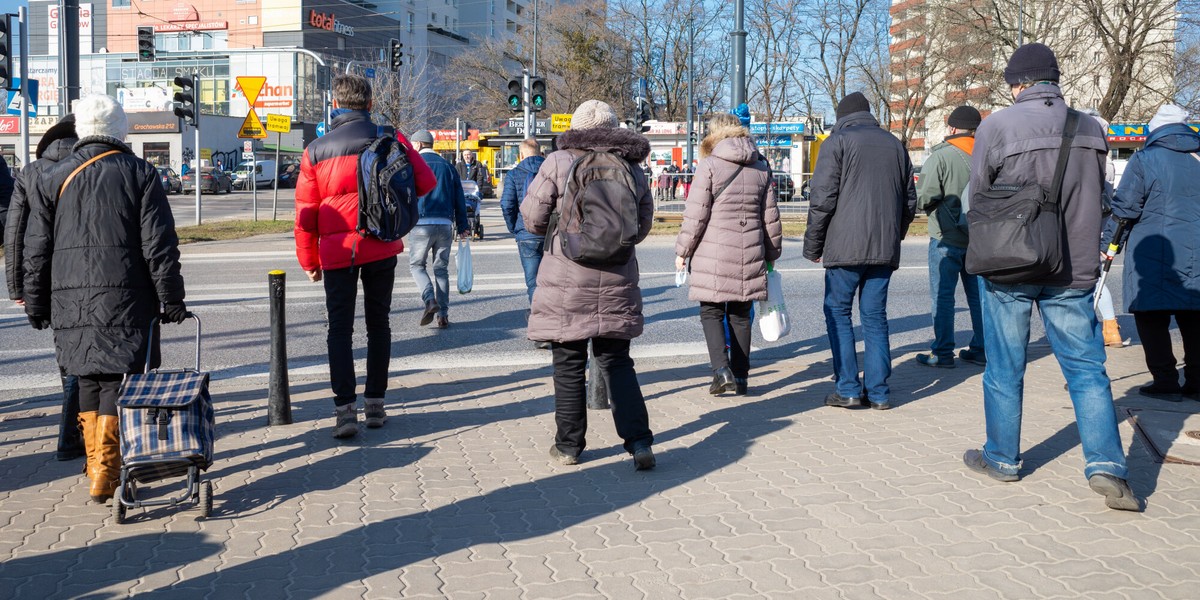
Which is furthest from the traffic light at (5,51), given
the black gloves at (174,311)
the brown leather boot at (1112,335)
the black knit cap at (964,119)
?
the brown leather boot at (1112,335)

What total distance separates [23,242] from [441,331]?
5.64 meters

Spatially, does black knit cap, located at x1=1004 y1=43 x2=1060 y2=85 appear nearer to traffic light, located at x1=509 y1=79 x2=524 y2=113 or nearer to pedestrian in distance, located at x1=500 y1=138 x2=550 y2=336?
pedestrian in distance, located at x1=500 y1=138 x2=550 y2=336

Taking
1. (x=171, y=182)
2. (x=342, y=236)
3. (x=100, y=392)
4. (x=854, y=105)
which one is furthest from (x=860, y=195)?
(x=171, y=182)

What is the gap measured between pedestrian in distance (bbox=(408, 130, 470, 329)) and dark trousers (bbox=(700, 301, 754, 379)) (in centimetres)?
381

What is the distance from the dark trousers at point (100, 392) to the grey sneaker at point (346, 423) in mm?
1355

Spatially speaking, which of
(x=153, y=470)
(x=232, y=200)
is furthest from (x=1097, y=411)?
(x=232, y=200)

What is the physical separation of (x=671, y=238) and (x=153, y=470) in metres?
17.8

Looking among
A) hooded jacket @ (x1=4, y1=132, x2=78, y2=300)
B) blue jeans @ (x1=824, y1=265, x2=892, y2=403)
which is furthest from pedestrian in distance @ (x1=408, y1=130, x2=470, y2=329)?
hooded jacket @ (x1=4, y1=132, x2=78, y2=300)

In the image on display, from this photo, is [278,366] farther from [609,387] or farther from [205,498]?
[609,387]

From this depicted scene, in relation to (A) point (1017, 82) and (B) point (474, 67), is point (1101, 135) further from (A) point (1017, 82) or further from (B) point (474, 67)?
(B) point (474, 67)

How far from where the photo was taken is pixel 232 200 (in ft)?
152

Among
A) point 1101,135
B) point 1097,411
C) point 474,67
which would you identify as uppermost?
point 474,67

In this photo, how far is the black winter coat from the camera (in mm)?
4914

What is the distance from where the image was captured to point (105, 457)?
5039mm
